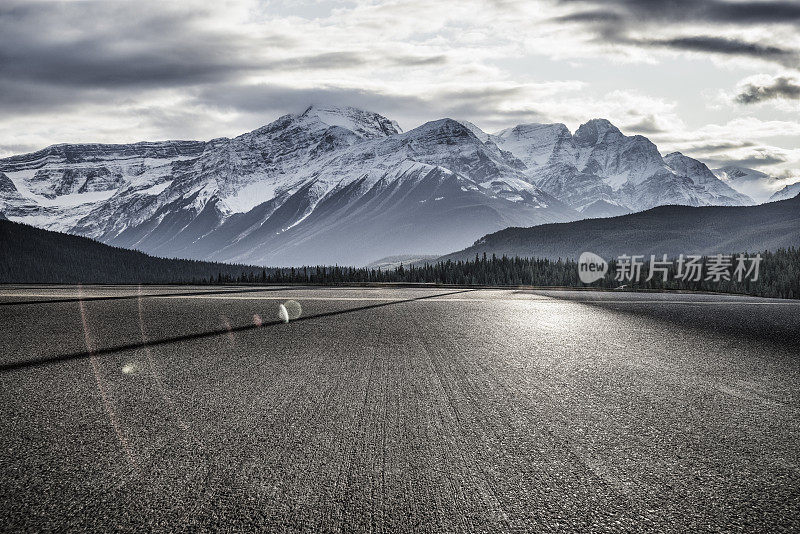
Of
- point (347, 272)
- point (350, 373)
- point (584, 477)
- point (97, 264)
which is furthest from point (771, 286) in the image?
point (97, 264)

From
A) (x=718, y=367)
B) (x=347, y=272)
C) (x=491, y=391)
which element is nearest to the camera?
(x=491, y=391)

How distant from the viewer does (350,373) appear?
28.4ft

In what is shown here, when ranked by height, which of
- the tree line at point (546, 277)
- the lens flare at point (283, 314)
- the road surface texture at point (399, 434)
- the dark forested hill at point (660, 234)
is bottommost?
the road surface texture at point (399, 434)

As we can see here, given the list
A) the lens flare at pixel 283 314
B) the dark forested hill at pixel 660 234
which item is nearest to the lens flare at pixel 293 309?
the lens flare at pixel 283 314

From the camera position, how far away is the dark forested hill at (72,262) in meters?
91.6

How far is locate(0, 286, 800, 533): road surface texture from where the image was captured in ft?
13.5

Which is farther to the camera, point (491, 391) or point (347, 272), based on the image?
point (347, 272)

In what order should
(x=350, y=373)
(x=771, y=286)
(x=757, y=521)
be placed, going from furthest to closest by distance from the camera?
1. (x=771, y=286)
2. (x=350, y=373)
3. (x=757, y=521)

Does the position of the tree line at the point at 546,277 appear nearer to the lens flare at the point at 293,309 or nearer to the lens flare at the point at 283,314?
the lens flare at the point at 293,309

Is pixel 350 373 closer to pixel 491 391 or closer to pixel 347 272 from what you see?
pixel 491 391

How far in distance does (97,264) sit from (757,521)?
103073 millimetres

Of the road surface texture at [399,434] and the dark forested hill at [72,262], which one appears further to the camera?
the dark forested hill at [72,262]

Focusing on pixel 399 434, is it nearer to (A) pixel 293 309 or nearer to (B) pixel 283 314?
(B) pixel 283 314

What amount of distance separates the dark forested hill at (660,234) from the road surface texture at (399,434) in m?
142
